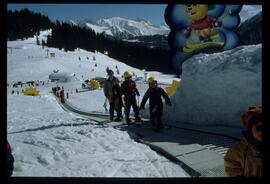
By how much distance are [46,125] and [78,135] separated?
67 cm

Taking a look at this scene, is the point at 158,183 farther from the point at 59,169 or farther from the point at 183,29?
the point at 183,29

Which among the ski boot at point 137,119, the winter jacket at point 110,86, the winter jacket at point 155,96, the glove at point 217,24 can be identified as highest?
the glove at point 217,24

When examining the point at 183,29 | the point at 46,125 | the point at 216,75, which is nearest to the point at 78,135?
the point at 46,125

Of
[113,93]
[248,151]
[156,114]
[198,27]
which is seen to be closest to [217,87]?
[156,114]

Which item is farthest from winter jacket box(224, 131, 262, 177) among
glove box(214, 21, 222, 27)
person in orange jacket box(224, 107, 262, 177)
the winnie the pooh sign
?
glove box(214, 21, 222, 27)

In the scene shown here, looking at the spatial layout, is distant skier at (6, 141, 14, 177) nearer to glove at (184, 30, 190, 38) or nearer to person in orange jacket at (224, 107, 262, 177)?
person in orange jacket at (224, 107, 262, 177)

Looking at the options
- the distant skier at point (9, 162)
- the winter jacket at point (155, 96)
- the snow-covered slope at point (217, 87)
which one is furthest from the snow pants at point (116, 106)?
the distant skier at point (9, 162)

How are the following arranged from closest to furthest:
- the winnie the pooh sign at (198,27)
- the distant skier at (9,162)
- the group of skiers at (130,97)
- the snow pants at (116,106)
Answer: the distant skier at (9,162)
the winnie the pooh sign at (198,27)
the group of skiers at (130,97)
the snow pants at (116,106)

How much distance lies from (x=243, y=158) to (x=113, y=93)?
11.0 ft

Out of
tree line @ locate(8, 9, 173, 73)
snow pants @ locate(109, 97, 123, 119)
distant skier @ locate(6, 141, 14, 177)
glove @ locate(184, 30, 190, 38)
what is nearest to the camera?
distant skier @ locate(6, 141, 14, 177)

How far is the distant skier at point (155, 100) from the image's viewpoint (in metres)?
5.77

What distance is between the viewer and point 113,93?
633cm

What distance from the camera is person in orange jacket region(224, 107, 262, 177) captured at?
3.15 m

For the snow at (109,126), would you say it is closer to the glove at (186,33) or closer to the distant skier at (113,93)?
the distant skier at (113,93)
